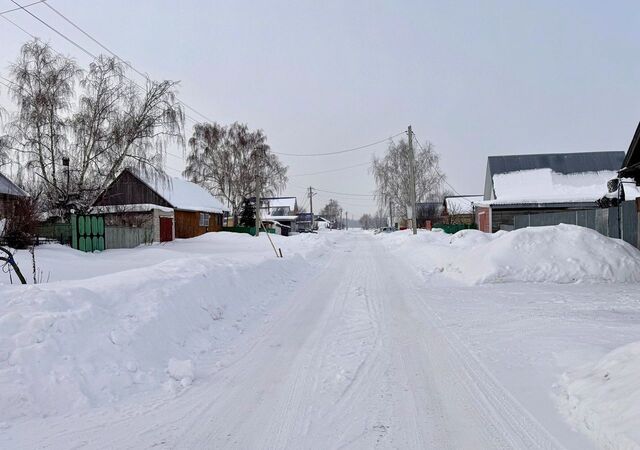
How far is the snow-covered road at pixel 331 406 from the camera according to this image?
3760 millimetres

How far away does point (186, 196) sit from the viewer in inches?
1567

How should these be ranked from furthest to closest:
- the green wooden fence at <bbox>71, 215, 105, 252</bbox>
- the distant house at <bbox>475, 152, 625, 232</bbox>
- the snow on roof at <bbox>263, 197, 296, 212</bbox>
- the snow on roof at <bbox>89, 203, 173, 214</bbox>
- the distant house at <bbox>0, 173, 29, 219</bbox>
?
1. the snow on roof at <bbox>263, 197, 296, 212</bbox>
2. the distant house at <bbox>475, 152, 625, 232</bbox>
3. the snow on roof at <bbox>89, 203, 173, 214</bbox>
4. the distant house at <bbox>0, 173, 29, 219</bbox>
5. the green wooden fence at <bbox>71, 215, 105, 252</bbox>

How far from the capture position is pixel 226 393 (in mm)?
4836

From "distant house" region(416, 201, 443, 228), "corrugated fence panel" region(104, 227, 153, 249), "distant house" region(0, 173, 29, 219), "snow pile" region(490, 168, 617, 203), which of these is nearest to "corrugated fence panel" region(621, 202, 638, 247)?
"snow pile" region(490, 168, 617, 203)

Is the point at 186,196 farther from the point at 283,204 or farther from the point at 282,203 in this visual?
the point at 282,203

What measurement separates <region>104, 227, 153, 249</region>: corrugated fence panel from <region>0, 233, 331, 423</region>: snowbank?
53.1 feet

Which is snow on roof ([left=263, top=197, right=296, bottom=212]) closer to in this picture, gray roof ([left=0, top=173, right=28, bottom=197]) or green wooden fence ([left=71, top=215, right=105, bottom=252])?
gray roof ([left=0, top=173, right=28, bottom=197])

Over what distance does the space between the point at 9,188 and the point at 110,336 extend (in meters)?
25.6

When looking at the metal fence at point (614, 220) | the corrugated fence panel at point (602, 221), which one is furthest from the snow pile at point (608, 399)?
the corrugated fence panel at point (602, 221)

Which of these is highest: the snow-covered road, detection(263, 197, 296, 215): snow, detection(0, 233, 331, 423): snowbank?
detection(263, 197, 296, 215): snow

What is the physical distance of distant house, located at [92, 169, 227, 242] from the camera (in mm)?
30188

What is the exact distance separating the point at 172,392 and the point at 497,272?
1037 cm

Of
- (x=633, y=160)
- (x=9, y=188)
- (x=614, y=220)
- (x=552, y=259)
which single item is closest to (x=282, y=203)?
(x=9, y=188)

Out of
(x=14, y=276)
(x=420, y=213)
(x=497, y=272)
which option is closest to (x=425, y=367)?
(x=497, y=272)
